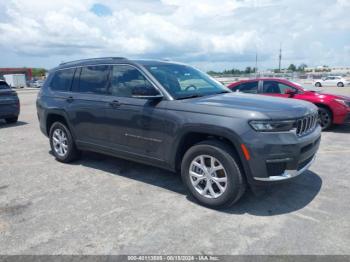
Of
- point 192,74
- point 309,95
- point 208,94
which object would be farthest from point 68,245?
point 309,95

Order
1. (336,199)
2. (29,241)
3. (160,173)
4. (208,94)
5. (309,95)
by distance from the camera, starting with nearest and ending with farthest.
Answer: (29,241) < (336,199) < (208,94) < (160,173) < (309,95)

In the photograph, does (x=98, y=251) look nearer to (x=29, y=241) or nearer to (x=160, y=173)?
(x=29, y=241)

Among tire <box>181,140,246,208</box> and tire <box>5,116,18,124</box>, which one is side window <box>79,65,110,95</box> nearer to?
tire <box>181,140,246,208</box>

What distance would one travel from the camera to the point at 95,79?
525cm

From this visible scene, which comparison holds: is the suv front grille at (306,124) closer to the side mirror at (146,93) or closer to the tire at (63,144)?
the side mirror at (146,93)

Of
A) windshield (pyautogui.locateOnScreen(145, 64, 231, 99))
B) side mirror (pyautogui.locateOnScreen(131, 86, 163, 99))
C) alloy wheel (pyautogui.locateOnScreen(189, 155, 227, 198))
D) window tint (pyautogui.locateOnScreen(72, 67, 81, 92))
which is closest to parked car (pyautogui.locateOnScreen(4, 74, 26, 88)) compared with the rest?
window tint (pyautogui.locateOnScreen(72, 67, 81, 92))

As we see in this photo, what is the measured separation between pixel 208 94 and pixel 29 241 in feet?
9.72

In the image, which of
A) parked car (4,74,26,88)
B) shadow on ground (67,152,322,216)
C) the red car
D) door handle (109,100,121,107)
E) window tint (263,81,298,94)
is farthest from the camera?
parked car (4,74,26,88)

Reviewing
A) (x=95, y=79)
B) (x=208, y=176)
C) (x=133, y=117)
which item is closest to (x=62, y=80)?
(x=95, y=79)

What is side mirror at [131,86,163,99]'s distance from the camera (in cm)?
416

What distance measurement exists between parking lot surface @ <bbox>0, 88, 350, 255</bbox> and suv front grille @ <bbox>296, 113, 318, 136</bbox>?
0.92 m

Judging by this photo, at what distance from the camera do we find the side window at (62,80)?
19.0ft

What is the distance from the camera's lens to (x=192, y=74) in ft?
16.8

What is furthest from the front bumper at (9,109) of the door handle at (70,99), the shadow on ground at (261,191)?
the door handle at (70,99)
